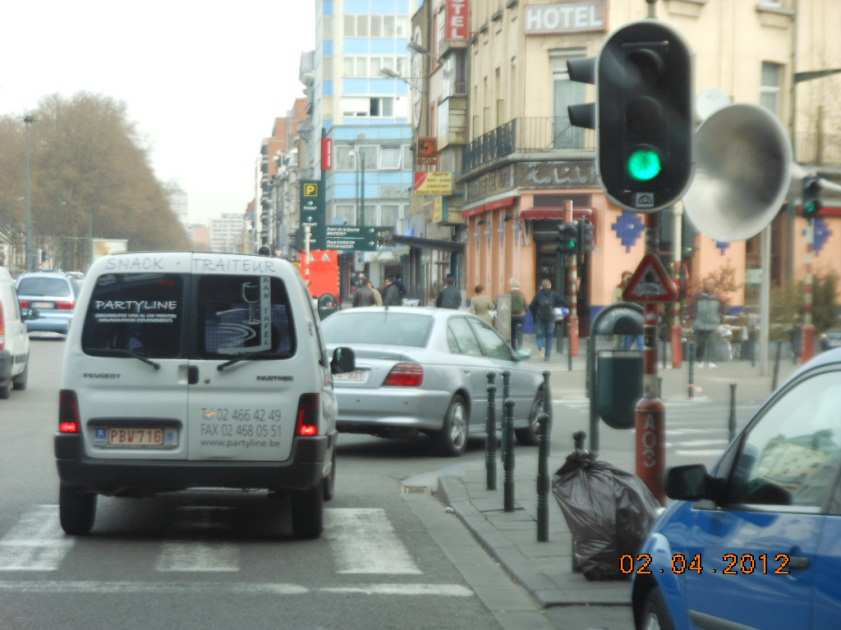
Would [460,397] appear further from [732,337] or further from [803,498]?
[732,337]

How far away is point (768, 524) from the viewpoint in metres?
4.60

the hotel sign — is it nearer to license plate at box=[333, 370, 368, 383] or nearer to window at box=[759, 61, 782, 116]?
window at box=[759, 61, 782, 116]

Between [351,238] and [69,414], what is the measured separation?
198 feet

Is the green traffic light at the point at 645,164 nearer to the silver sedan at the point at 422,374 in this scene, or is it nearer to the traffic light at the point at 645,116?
the traffic light at the point at 645,116

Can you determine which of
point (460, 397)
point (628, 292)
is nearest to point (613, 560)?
point (628, 292)

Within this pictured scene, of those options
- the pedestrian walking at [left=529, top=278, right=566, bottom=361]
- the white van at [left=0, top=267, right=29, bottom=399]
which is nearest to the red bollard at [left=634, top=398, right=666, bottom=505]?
the white van at [left=0, top=267, right=29, bottom=399]

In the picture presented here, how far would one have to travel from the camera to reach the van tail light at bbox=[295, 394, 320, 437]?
32.9 feet

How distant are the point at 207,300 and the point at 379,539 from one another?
1.95 m

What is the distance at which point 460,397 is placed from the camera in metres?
16.5

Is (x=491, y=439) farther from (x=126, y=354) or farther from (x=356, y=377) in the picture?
(x=126, y=354)

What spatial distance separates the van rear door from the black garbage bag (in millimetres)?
2077

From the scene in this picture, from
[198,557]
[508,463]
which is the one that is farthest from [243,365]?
[508,463]

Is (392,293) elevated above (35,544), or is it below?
above

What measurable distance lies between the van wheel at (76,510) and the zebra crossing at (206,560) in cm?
9
